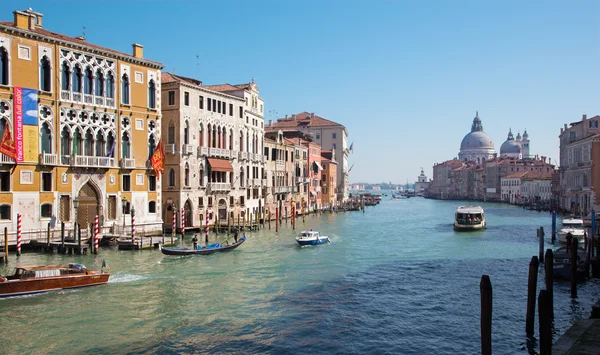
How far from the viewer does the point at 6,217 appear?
24266 mm

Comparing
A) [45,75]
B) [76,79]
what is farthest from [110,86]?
[45,75]

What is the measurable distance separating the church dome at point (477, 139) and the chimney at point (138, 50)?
502ft

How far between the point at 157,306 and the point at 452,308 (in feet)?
27.7

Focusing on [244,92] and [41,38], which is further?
[244,92]

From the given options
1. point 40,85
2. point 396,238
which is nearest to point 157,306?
point 40,85

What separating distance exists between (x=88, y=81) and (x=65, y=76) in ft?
4.45

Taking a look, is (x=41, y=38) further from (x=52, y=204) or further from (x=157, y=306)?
(x=157, y=306)

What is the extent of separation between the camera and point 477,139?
171125 millimetres

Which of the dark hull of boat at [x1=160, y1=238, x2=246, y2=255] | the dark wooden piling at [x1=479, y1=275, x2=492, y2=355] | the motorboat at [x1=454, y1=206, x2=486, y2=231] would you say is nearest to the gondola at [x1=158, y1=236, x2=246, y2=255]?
the dark hull of boat at [x1=160, y1=238, x2=246, y2=255]

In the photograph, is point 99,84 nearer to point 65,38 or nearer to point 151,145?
point 65,38

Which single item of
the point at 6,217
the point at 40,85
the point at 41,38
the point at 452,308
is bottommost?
the point at 452,308

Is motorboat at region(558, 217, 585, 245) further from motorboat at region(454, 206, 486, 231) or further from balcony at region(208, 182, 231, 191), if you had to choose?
balcony at region(208, 182, 231, 191)

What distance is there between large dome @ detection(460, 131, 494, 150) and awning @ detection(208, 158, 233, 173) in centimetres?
14467

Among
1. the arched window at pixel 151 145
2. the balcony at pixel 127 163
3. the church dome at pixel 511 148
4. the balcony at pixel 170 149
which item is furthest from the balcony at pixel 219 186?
the church dome at pixel 511 148
